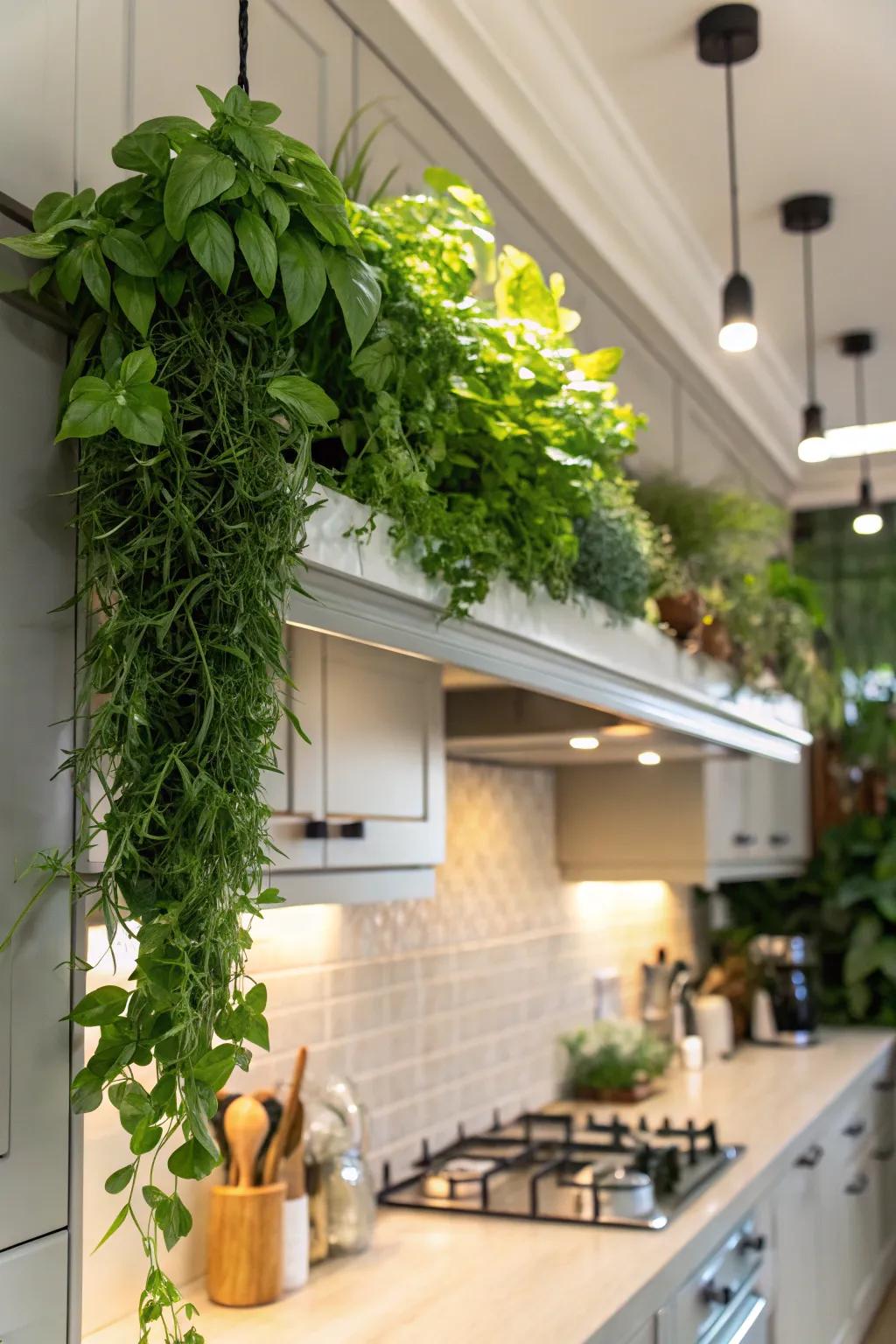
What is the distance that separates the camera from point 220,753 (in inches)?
48.0

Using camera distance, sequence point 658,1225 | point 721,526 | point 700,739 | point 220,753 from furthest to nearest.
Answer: point 721,526, point 700,739, point 658,1225, point 220,753

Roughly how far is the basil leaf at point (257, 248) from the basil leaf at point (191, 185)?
4cm

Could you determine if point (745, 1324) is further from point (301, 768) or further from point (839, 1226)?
point (301, 768)

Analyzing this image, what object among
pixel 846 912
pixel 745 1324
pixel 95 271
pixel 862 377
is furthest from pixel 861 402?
pixel 95 271

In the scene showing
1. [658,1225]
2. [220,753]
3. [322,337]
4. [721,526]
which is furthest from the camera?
[721,526]

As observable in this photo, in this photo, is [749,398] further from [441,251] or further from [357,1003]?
[441,251]

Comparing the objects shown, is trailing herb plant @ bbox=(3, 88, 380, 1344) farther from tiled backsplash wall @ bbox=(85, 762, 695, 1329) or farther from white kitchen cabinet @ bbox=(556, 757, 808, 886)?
white kitchen cabinet @ bbox=(556, 757, 808, 886)

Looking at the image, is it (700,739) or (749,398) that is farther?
(749,398)

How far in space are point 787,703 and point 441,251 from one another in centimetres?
221

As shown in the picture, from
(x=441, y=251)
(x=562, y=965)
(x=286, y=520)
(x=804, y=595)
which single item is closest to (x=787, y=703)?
(x=804, y=595)

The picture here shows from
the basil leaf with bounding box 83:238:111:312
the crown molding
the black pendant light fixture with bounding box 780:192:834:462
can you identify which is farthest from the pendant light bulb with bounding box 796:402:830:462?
the basil leaf with bounding box 83:238:111:312

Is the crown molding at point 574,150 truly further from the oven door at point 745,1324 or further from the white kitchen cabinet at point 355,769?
the oven door at point 745,1324

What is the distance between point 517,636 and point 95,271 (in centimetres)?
81

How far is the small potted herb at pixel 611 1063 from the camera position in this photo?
3533 mm
